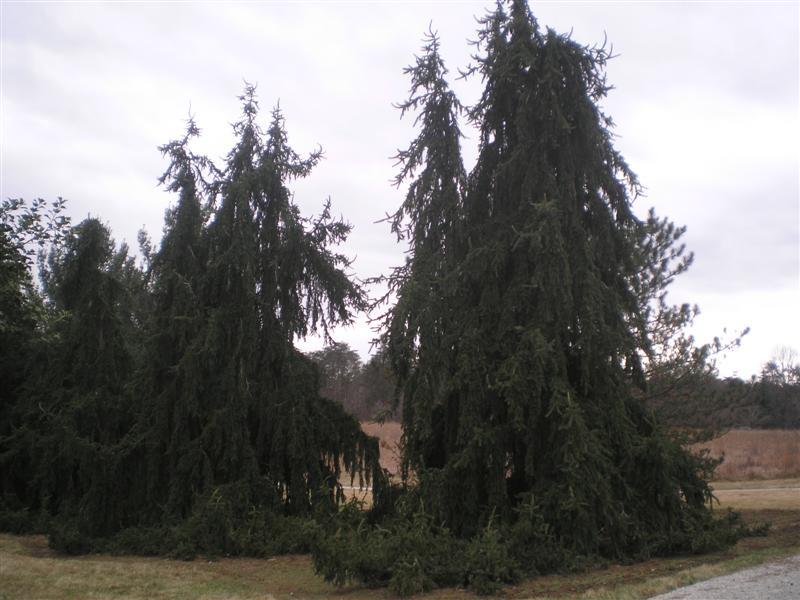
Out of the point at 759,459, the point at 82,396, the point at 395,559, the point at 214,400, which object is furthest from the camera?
the point at 759,459

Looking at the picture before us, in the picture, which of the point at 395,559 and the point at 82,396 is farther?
the point at 82,396

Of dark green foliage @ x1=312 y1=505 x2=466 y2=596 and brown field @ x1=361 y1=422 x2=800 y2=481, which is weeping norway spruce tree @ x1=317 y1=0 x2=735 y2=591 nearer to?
dark green foliage @ x1=312 y1=505 x2=466 y2=596

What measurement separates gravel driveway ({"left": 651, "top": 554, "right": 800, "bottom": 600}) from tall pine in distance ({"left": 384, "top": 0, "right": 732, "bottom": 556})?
2119 mm

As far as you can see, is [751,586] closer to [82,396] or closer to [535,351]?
[535,351]

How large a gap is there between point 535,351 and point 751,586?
412cm

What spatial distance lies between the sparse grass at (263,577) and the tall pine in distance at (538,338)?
77 centimetres

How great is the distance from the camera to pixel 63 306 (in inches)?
759

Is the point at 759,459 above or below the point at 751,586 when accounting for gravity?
above

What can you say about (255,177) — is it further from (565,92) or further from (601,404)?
(601,404)

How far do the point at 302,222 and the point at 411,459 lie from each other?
5.92 meters

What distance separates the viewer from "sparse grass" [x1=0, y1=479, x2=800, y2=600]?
380 inches

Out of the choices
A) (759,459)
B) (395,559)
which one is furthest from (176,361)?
(759,459)

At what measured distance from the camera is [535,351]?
11.4 m

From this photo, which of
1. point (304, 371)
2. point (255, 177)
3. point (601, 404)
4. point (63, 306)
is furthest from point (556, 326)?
point (63, 306)
